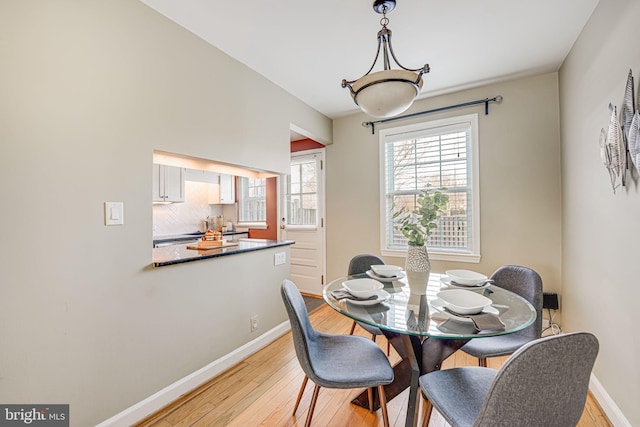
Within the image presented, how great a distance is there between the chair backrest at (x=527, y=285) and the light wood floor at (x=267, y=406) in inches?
20.5

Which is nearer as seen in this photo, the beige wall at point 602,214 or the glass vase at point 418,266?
the beige wall at point 602,214

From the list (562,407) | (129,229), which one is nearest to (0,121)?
(129,229)

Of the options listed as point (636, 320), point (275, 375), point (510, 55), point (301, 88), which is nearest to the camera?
point (636, 320)

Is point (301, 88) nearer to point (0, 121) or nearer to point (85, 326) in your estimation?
point (0, 121)

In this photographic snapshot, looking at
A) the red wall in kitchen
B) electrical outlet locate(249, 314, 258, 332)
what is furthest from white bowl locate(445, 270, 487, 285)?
the red wall in kitchen

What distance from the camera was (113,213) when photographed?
1.52m

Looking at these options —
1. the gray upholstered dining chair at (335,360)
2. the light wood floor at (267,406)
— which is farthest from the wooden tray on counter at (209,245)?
the gray upholstered dining chair at (335,360)

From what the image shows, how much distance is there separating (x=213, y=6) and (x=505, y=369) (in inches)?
94.4

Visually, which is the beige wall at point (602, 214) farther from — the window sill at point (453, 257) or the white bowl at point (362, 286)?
the white bowl at point (362, 286)

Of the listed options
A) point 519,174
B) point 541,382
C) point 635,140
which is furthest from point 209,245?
point 519,174

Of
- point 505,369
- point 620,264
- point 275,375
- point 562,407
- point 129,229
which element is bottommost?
point 275,375

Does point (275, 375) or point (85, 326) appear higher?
point (85, 326)

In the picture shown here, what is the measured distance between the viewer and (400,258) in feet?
10.8

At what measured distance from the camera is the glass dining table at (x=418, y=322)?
1111 mm
